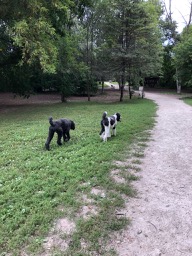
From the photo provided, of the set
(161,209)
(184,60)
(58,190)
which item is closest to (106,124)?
(58,190)

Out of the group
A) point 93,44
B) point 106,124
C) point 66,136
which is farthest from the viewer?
point 93,44

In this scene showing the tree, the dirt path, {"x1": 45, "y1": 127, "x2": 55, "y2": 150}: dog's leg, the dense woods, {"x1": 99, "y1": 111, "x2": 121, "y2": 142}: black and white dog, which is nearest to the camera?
the dirt path

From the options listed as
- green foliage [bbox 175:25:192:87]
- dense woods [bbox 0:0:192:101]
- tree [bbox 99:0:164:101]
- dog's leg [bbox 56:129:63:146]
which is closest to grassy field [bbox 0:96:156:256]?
dog's leg [bbox 56:129:63:146]

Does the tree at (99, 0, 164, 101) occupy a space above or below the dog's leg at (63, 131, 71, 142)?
above

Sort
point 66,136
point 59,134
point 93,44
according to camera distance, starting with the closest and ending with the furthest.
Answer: point 59,134 → point 66,136 → point 93,44

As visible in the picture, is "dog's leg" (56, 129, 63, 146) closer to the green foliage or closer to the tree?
the tree

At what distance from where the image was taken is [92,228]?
259 centimetres

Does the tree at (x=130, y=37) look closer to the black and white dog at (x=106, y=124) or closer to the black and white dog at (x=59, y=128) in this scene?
the black and white dog at (x=106, y=124)

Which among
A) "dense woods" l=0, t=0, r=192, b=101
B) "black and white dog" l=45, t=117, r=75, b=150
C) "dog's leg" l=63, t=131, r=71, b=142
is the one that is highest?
"dense woods" l=0, t=0, r=192, b=101

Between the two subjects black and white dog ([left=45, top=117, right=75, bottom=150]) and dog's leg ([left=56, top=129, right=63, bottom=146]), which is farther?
dog's leg ([left=56, top=129, right=63, bottom=146])

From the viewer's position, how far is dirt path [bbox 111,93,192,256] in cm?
235

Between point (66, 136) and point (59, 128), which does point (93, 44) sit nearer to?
point (66, 136)

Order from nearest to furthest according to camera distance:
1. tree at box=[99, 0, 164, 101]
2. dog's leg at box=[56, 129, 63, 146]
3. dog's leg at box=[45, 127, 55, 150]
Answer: dog's leg at box=[45, 127, 55, 150]
dog's leg at box=[56, 129, 63, 146]
tree at box=[99, 0, 164, 101]

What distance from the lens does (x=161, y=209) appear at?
9.86 feet
